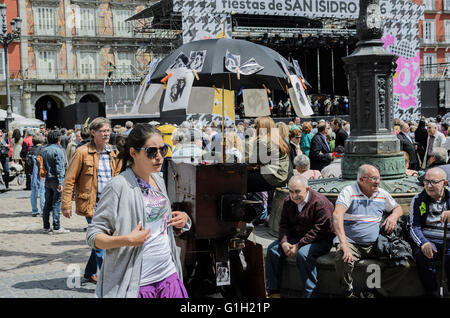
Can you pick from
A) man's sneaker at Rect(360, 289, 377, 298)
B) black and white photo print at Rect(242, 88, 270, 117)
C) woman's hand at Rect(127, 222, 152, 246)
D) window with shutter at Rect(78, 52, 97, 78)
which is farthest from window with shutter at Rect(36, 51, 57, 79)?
woman's hand at Rect(127, 222, 152, 246)

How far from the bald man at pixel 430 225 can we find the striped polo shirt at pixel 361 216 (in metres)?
0.31

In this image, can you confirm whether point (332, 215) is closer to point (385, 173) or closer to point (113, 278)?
point (385, 173)

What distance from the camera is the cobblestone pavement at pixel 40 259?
5535mm

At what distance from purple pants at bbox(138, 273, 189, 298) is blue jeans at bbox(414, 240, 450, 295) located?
255 centimetres

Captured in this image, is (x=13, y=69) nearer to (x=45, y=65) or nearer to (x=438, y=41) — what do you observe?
(x=45, y=65)

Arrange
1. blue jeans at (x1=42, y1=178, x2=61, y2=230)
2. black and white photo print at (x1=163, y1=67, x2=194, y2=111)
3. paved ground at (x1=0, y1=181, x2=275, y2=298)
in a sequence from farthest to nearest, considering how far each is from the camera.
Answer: blue jeans at (x1=42, y1=178, x2=61, y2=230) → paved ground at (x1=0, y1=181, x2=275, y2=298) → black and white photo print at (x1=163, y1=67, x2=194, y2=111)

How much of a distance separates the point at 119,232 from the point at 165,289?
1.36 feet

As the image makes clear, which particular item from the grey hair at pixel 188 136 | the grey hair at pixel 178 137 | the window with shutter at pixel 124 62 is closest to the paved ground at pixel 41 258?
the grey hair at pixel 178 137

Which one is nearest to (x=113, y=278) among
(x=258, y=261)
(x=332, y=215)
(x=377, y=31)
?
(x=258, y=261)

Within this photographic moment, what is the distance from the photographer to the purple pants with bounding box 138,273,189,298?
2.93 m

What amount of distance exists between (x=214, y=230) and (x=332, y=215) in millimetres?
1351

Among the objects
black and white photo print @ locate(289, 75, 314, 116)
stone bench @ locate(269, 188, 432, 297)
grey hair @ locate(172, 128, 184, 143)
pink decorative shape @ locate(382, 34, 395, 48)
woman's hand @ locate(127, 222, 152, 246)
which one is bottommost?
stone bench @ locate(269, 188, 432, 297)

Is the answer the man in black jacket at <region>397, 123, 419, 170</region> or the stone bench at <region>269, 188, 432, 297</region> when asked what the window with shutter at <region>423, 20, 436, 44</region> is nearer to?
the man in black jacket at <region>397, 123, 419, 170</region>

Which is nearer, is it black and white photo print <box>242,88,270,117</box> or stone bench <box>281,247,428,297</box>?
stone bench <box>281,247,428,297</box>
